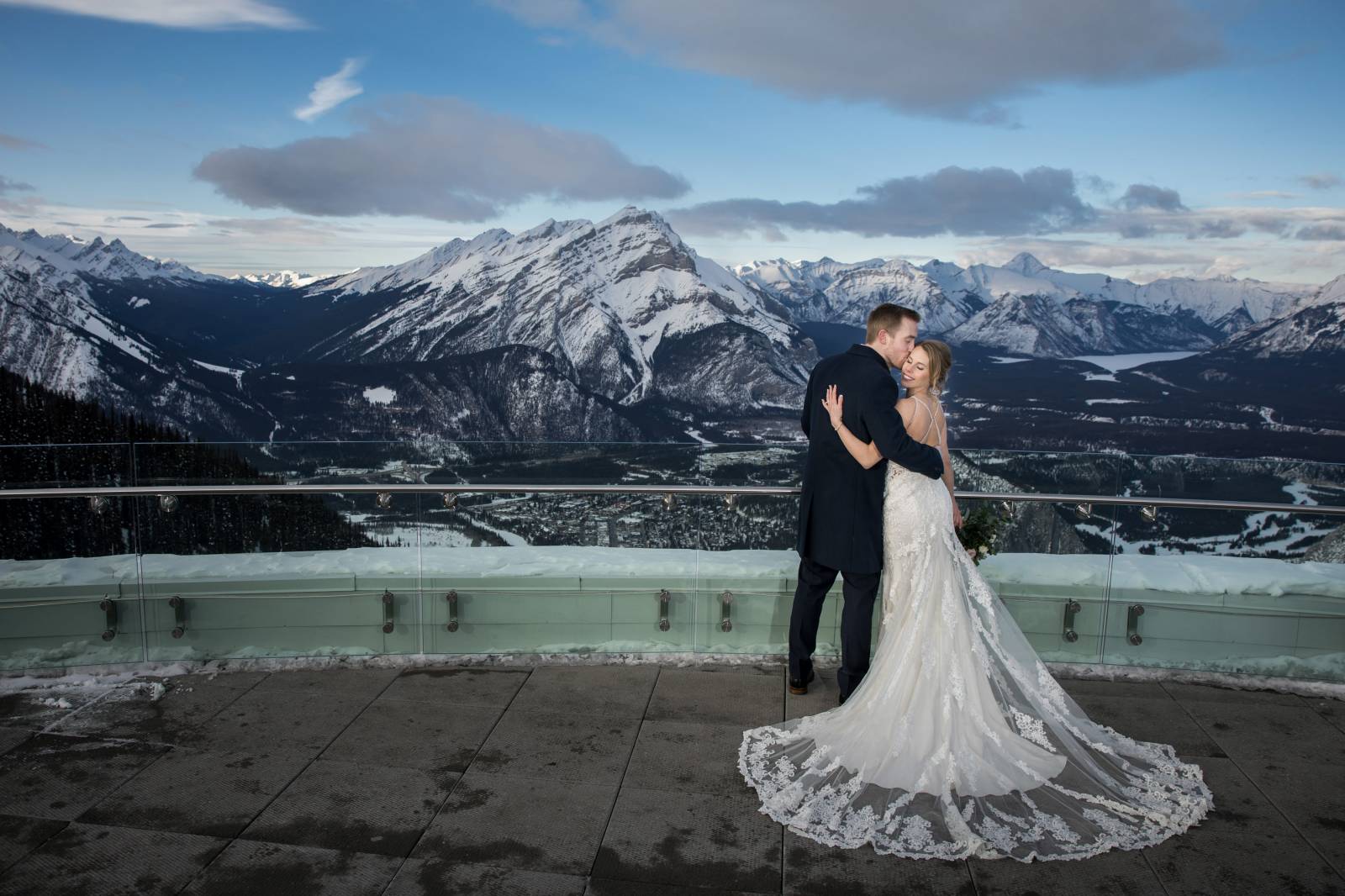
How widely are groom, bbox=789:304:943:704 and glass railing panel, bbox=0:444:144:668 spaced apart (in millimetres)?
3791

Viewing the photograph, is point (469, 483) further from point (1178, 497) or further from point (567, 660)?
point (1178, 497)

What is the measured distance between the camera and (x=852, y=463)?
411 centimetres

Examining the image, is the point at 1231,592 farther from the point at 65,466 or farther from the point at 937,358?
the point at 65,466

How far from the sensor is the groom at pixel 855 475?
3875mm

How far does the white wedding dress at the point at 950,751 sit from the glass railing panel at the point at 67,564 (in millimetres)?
3633

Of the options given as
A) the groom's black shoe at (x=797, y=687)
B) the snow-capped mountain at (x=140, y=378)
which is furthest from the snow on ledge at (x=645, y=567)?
the snow-capped mountain at (x=140, y=378)

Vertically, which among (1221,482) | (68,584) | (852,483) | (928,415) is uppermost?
(928,415)

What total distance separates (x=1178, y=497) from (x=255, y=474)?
18.7ft

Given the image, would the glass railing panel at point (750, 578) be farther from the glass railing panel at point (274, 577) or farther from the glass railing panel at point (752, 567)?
the glass railing panel at point (274, 577)

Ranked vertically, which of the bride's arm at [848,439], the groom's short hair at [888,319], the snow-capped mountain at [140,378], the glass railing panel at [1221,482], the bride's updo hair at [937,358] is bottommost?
the snow-capped mountain at [140,378]

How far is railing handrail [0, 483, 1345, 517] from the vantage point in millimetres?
5004

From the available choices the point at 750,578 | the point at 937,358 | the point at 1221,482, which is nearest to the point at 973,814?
the point at 937,358

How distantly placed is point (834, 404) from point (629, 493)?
1.76 meters

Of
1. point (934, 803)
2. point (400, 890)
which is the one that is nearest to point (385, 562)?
point (400, 890)
